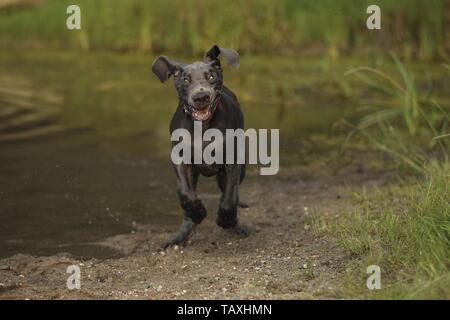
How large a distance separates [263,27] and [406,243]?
954 centimetres

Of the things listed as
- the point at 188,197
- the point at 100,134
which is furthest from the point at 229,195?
the point at 100,134

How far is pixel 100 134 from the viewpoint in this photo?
409 inches

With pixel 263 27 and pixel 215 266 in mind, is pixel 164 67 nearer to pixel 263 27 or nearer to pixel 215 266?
pixel 215 266

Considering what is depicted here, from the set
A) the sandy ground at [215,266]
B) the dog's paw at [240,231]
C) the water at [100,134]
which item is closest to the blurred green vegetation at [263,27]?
the water at [100,134]

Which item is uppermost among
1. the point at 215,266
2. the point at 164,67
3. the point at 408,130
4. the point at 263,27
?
the point at 263,27

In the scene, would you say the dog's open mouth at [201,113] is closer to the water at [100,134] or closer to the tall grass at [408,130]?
the water at [100,134]

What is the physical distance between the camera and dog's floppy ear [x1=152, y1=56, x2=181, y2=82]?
6.21 metres

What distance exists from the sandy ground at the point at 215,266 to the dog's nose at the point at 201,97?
0.99m

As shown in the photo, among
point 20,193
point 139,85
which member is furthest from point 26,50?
point 20,193

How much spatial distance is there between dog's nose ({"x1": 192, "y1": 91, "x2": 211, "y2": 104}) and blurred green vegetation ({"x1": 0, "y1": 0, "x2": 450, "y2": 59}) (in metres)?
8.05

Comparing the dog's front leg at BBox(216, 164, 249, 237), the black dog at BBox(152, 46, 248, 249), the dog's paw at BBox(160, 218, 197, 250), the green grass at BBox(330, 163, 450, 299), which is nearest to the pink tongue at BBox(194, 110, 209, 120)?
the black dog at BBox(152, 46, 248, 249)
